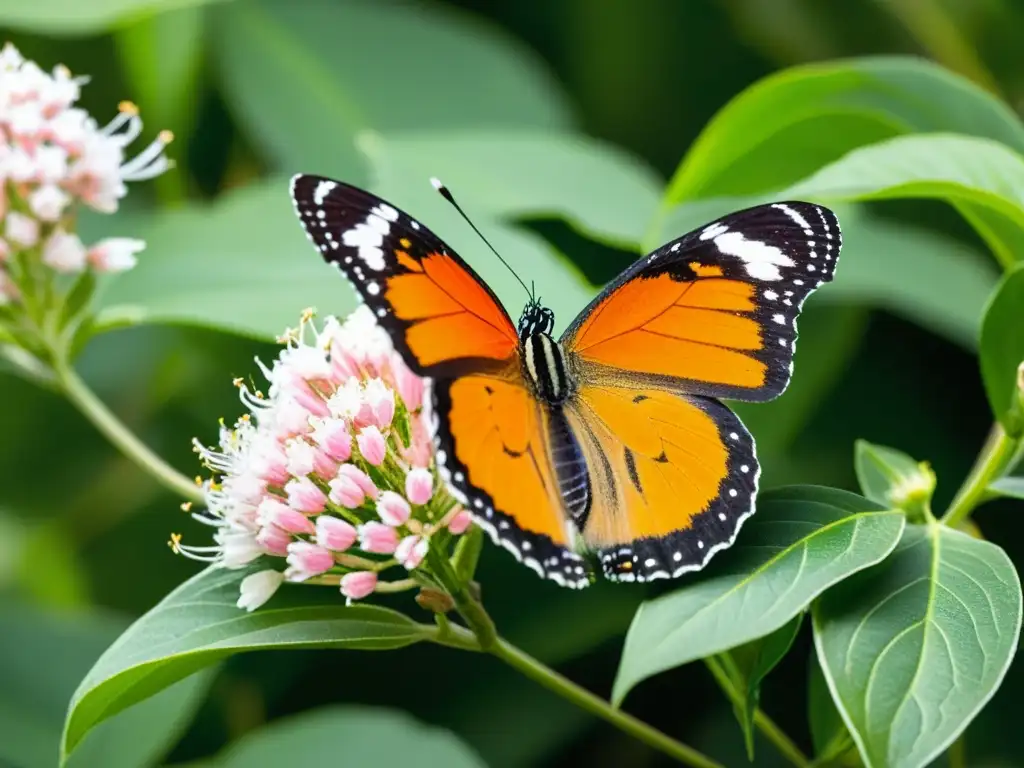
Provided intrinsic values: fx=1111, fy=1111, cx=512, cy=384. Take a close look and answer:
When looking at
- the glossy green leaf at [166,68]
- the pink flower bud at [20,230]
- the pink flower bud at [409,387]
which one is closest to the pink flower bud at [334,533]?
the pink flower bud at [409,387]

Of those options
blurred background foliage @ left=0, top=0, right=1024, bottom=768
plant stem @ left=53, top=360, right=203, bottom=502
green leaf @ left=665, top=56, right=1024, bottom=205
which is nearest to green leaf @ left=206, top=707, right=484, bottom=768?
blurred background foliage @ left=0, top=0, right=1024, bottom=768

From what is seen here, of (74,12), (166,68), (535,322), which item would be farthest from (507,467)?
(166,68)

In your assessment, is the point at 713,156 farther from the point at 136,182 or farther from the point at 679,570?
the point at 136,182

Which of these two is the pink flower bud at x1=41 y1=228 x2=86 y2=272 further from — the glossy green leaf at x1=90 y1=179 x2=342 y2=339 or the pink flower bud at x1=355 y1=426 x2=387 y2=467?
the pink flower bud at x1=355 y1=426 x2=387 y2=467

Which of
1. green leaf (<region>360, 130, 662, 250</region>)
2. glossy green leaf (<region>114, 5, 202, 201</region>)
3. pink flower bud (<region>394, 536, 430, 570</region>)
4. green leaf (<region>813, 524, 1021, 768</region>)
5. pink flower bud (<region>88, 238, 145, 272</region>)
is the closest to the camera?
green leaf (<region>813, 524, 1021, 768</region>)

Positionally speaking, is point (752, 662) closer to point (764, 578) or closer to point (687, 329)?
point (764, 578)

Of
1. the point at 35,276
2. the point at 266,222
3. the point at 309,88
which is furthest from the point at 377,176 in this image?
the point at 309,88

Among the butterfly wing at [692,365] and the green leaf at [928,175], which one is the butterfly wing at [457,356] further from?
the green leaf at [928,175]
